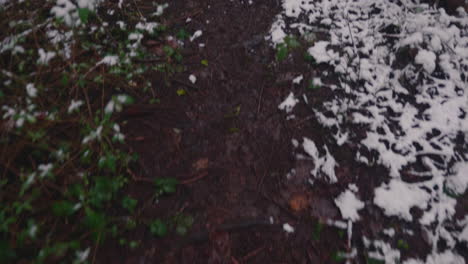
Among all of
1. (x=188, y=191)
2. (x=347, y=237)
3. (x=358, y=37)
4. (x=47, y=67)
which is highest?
(x=47, y=67)

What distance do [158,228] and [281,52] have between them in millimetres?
2147

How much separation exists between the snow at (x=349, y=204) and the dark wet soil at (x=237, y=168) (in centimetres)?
5

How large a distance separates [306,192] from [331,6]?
2564 millimetres

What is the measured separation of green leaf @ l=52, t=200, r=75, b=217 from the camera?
1.56 meters

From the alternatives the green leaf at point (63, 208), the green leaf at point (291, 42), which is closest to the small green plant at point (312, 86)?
the green leaf at point (291, 42)

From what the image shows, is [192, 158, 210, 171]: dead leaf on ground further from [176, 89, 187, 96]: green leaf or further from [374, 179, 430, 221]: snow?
[374, 179, 430, 221]: snow

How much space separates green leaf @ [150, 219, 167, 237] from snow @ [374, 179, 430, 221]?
61.4 inches

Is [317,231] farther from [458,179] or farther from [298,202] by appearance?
[458,179]

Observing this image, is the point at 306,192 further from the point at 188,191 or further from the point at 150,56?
the point at 150,56

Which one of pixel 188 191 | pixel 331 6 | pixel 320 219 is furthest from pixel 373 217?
pixel 331 6

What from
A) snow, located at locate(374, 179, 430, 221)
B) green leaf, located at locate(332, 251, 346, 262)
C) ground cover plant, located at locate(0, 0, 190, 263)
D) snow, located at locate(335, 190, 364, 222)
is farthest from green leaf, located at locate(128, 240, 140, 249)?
snow, located at locate(374, 179, 430, 221)

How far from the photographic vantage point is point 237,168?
6.70ft

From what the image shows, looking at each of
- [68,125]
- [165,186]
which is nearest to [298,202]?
[165,186]

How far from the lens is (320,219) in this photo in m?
1.81
